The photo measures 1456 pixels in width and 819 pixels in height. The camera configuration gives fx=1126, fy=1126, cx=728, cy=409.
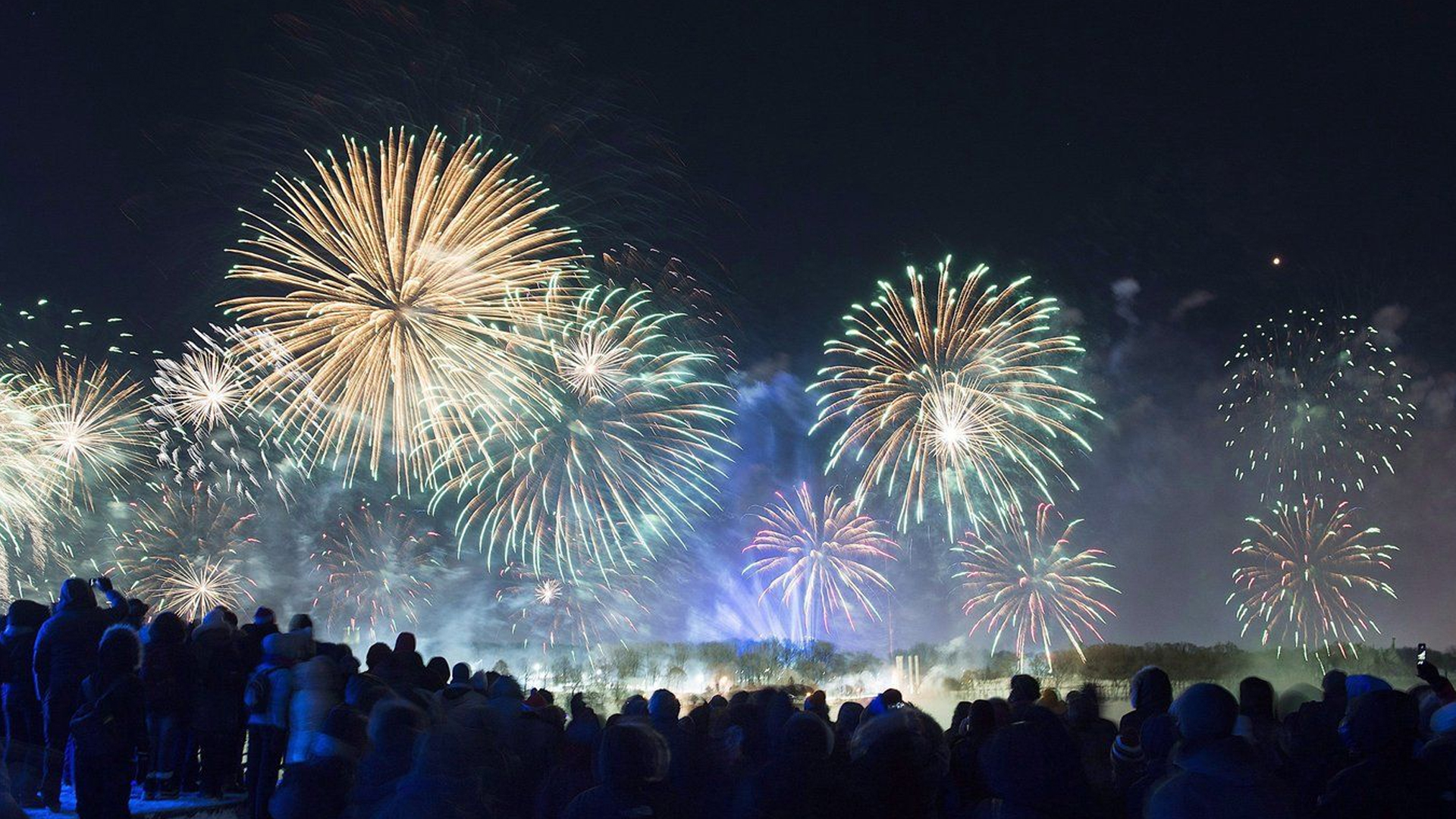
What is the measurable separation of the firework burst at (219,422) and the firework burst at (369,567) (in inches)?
134

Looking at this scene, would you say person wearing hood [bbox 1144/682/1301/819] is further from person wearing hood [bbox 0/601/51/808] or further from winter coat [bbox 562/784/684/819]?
person wearing hood [bbox 0/601/51/808]

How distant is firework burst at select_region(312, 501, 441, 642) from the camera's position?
51.1 m

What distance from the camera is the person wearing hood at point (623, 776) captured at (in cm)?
495

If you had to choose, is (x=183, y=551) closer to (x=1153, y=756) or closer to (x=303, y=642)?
(x=303, y=642)

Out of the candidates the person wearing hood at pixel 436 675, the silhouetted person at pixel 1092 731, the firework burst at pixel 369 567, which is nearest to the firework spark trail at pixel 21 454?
the firework burst at pixel 369 567

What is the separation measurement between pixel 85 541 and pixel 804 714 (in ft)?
140

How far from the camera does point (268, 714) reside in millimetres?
9320

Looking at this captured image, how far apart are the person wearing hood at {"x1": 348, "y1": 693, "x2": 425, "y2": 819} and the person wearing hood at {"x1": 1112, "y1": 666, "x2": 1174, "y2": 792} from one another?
434cm

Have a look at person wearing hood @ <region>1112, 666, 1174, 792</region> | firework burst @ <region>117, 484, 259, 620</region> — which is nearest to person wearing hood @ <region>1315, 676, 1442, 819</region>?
person wearing hood @ <region>1112, 666, 1174, 792</region>

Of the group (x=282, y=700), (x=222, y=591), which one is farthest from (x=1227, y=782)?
(x=222, y=591)

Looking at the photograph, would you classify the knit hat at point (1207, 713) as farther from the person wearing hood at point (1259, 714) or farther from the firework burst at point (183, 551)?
the firework burst at point (183, 551)

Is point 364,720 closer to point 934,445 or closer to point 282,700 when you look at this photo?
point 282,700

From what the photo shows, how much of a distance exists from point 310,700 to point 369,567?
46.3m

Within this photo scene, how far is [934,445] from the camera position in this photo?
112 ft
